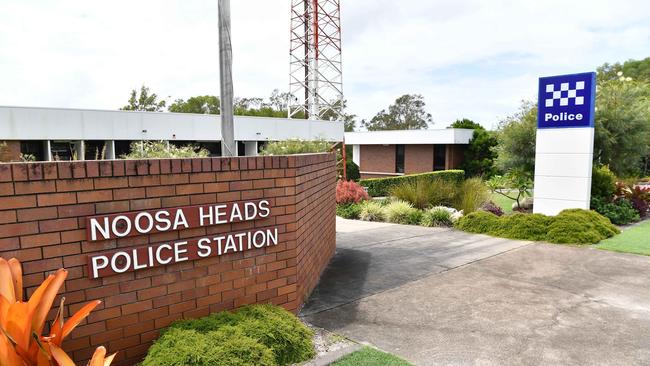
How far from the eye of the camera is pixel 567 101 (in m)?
10.5

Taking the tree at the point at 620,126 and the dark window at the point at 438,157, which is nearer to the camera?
the tree at the point at 620,126

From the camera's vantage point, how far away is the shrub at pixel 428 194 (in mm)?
13726

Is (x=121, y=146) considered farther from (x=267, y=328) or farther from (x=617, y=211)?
(x=267, y=328)

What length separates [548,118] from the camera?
1075 cm

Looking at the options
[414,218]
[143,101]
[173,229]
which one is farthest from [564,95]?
[143,101]

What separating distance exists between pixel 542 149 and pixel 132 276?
10.3 metres

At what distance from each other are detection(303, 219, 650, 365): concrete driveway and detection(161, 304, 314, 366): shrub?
689mm

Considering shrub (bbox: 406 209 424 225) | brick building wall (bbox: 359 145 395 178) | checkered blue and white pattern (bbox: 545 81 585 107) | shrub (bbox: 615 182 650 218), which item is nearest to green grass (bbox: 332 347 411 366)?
shrub (bbox: 406 209 424 225)

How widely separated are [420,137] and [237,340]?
25.3m

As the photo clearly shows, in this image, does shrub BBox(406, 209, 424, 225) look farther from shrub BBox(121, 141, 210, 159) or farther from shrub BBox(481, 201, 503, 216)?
shrub BBox(121, 141, 210, 159)

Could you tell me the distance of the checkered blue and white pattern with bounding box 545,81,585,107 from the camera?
10.2 m

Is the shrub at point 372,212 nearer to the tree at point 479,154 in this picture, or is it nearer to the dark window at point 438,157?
the tree at point 479,154

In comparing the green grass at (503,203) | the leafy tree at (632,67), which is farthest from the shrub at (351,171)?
the leafy tree at (632,67)

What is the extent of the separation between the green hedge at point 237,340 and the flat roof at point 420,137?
24.1m
